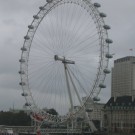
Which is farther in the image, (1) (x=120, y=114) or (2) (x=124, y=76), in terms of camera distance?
(2) (x=124, y=76)

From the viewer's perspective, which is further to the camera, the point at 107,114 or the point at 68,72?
the point at 107,114

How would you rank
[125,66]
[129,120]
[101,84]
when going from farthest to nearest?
1. [125,66]
2. [129,120]
3. [101,84]

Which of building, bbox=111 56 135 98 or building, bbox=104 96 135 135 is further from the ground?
building, bbox=111 56 135 98

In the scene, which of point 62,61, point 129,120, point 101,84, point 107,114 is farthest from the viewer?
point 107,114

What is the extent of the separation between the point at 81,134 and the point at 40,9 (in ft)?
82.5

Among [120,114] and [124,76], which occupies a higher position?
[124,76]

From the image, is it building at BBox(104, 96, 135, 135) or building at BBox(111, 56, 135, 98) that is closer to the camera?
building at BBox(104, 96, 135, 135)

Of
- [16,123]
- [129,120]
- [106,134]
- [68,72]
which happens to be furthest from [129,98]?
[68,72]

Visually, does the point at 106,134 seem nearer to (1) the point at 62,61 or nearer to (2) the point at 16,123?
(1) the point at 62,61

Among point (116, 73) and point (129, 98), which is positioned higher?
point (116, 73)

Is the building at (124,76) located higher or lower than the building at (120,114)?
higher

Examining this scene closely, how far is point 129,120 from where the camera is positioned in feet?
332

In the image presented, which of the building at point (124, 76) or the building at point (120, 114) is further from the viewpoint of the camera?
Result: the building at point (124, 76)

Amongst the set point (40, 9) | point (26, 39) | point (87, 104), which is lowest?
point (87, 104)
